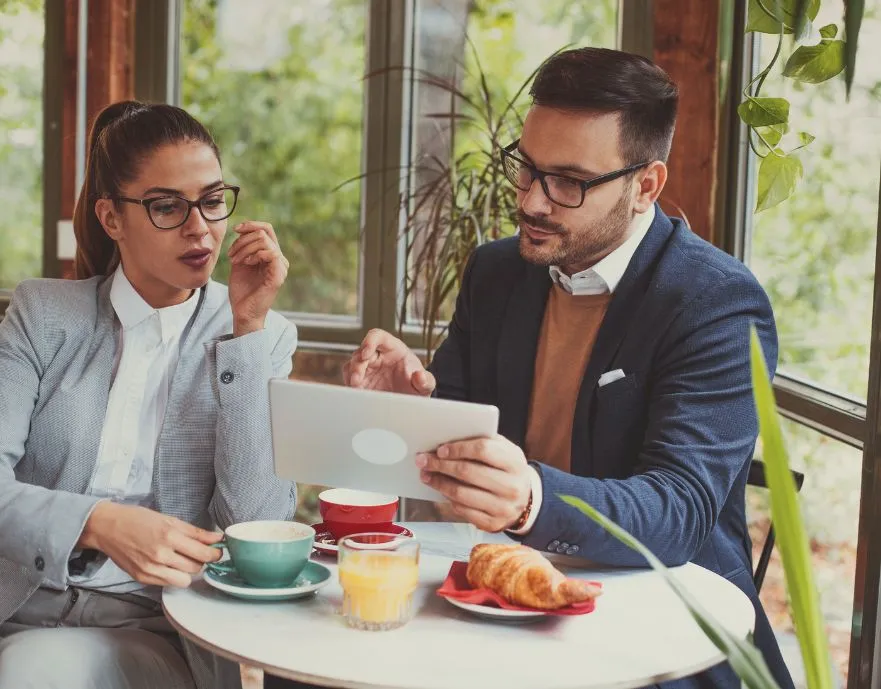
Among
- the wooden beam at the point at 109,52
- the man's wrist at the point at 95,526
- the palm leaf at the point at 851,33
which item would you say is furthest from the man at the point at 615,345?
the wooden beam at the point at 109,52

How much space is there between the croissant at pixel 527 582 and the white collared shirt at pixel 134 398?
27.6 inches

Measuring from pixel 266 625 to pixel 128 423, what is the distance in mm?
666

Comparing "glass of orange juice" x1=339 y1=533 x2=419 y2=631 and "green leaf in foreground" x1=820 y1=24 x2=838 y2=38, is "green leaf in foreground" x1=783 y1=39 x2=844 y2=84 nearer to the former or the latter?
"green leaf in foreground" x1=820 y1=24 x2=838 y2=38

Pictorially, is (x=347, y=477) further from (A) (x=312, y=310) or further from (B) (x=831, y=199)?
(A) (x=312, y=310)

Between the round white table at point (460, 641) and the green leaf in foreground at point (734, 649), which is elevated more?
the green leaf in foreground at point (734, 649)

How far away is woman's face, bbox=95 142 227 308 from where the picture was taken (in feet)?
6.15

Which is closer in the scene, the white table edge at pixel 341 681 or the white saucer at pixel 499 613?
the white table edge at pixel 341 681

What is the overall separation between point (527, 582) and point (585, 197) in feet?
2.47

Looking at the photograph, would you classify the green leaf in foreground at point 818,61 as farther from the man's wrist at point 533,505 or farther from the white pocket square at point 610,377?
the man's wrist at point 533,505

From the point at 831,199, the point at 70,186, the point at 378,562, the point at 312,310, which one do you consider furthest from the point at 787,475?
the point at 70,186

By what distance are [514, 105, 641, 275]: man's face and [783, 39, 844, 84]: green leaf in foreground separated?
0.33m

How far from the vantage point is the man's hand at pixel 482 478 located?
131 cm

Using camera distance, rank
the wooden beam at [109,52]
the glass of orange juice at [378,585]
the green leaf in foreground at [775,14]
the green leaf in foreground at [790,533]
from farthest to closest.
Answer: the wooden beam at [109,52], the green leaf in foreground at [775,14], the glass of orange juice at [378,585], the green leaf in foreground at [790,533]

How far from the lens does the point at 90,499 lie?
5.07 ft
